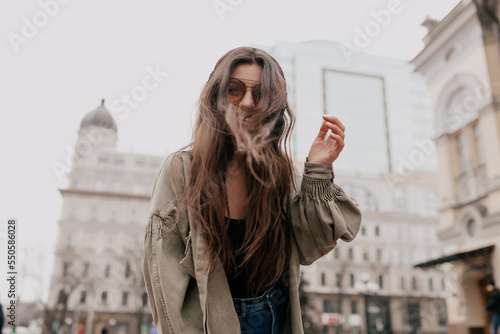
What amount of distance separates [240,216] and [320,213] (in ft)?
0.80

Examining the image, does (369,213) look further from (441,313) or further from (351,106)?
(351,106)

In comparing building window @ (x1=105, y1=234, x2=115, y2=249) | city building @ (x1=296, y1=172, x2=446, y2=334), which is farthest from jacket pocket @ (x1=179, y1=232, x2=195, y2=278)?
building window @ (x1=105, y1=234, x2=115, y2=249)

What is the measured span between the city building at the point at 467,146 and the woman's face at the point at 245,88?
13657 millimetres

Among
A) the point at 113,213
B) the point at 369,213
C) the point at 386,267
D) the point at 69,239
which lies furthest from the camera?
the point at 369,213

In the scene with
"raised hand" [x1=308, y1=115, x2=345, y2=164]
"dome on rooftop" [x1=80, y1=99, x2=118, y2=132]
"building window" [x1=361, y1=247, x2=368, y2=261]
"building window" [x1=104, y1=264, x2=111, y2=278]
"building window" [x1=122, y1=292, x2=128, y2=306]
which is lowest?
"building window" [x1=122, y1=292, x2=128, y2=306]

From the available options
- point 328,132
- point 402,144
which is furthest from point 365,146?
point 328,132

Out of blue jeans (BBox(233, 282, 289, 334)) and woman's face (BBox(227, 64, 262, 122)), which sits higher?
woman's face (BBox(227, 64, 262, 122))

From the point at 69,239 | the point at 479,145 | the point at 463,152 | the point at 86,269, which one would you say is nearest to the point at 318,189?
the point at 479,145

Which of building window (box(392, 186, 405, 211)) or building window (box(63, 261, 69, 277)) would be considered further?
building window (box(392, 186, 405, 211))

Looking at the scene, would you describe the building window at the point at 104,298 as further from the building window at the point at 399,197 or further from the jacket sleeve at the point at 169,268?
the jacket sleeve at the point at 169,268

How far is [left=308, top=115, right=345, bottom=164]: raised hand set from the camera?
1.25m

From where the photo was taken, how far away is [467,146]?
14.5m

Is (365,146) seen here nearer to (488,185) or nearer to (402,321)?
(402,321)

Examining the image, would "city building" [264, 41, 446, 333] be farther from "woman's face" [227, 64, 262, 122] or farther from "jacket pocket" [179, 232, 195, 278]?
"jacket pocket" [179, 232, 195, 278]
